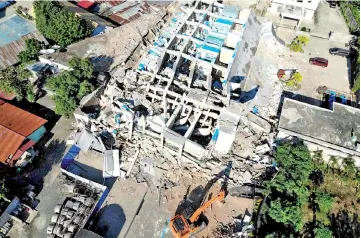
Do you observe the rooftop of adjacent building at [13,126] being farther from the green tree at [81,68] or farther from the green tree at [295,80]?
the green tree at [295,80]

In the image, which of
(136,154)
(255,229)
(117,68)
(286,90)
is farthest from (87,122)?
(286,90)

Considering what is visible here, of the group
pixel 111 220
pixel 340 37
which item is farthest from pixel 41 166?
pixel 340 37

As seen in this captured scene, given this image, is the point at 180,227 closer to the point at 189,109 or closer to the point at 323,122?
the point at 189,109

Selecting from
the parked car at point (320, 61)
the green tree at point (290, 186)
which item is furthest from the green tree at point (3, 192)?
the parked car at point (320, 61)

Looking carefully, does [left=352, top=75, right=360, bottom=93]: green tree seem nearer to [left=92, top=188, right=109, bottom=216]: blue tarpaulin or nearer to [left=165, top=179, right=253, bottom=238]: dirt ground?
[left=165, top=179, right=253, bottom=238]: dirt ground

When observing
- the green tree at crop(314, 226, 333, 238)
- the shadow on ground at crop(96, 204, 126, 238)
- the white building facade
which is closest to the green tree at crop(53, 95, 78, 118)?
the shadow on ground at crop(96, 204, 126, 238)

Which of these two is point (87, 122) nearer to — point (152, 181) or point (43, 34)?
point (152, 181)
